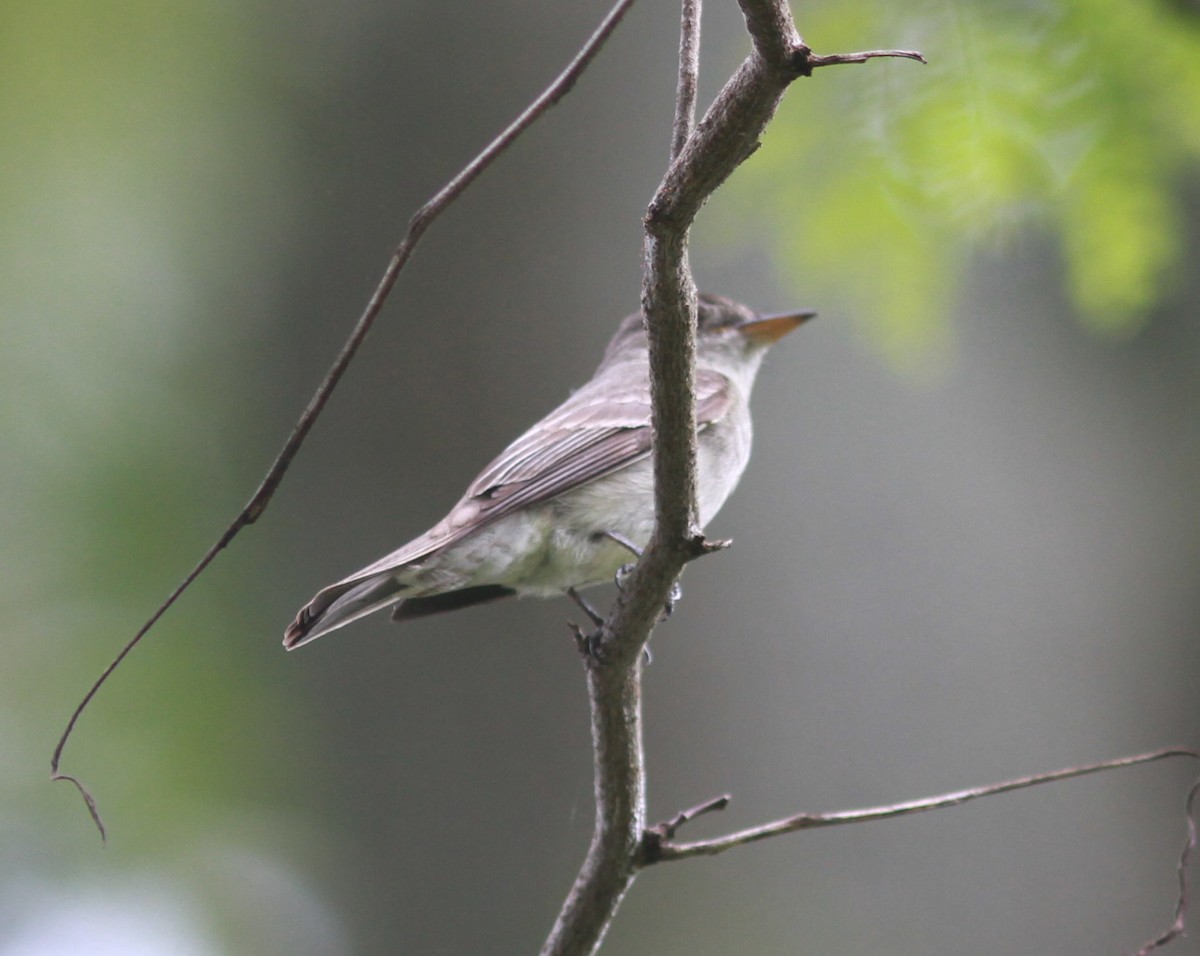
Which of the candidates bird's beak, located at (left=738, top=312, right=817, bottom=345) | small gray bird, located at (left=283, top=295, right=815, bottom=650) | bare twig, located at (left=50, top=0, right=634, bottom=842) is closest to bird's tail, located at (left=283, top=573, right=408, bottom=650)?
small gray bird, located at (left=283, top=295, right=815, bottom=650)

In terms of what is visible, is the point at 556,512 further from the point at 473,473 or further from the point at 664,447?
the point at 664,447

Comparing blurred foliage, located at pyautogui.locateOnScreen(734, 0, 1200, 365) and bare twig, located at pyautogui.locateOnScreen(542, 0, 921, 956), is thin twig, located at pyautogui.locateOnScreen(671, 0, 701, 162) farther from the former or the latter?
blurred foliage, located at pyautogui.locateOnScreen(734, 0, 1200, 365)

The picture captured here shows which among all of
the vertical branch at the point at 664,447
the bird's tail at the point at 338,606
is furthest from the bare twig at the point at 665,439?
the bird's tail at the point at 338,606

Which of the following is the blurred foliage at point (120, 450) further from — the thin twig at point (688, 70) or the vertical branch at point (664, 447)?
the thin twig at point (688, 70)

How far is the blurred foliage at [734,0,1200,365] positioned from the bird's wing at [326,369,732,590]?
0.70 metres

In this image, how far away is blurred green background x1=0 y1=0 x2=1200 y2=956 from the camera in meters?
4.56

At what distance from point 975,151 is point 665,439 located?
1.89 m

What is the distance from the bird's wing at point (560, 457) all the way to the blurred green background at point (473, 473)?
1.96ft

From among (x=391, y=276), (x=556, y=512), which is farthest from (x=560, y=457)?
(x=391, y=276)

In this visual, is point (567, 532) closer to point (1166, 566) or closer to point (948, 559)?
point (948, 559)

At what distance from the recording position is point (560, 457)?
3908 millimetres

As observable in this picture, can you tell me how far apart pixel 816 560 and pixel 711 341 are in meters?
0.98

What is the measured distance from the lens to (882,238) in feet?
13.1

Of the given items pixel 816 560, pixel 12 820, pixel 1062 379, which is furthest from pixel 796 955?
pixel 12 820
